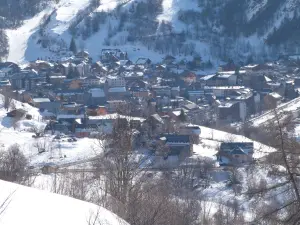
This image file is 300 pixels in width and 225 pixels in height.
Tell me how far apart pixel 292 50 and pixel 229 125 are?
44.0 feet

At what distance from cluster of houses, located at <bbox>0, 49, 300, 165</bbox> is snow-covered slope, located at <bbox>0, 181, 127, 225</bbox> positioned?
675 cm

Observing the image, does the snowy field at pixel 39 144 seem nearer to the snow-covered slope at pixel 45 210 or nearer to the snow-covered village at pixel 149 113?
the snow-covered village at pixel 149 113

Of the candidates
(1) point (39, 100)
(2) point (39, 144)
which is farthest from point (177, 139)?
(1) point (39, 100)

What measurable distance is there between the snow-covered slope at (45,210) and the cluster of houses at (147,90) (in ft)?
22.1

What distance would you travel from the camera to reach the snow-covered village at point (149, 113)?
2.50 meters

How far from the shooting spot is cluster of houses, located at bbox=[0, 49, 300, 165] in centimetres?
1293

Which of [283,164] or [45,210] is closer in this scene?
[283,164]

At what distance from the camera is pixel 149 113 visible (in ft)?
45.7

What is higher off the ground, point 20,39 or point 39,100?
point 39,100

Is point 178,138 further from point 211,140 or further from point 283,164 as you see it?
point 283,164

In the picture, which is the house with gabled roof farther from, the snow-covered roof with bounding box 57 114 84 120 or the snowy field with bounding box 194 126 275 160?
the snow-covered roof with bounding box 57 114 84 120

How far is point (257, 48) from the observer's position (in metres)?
27.0

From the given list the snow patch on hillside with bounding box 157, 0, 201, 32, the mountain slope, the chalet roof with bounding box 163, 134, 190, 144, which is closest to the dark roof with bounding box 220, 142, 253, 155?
the chalet roof with bounding box 163, 134, 190, 144

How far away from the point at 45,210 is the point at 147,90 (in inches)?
654
